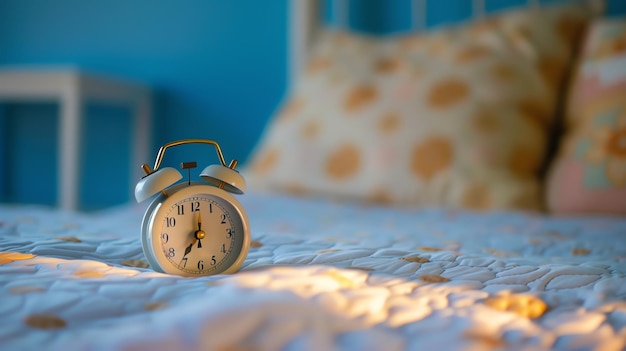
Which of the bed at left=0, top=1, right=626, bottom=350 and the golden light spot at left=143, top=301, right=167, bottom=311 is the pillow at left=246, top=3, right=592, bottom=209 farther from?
the golden light spot at left=143, top=301, right=167, bottom=311

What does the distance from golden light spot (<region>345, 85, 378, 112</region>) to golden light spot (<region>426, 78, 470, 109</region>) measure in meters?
0.12

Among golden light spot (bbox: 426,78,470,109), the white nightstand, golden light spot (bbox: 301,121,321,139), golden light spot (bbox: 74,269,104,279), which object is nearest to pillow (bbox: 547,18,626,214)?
golden light spot (bbox: 426,78,470,109)

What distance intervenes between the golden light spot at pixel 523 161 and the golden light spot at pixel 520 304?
80cm

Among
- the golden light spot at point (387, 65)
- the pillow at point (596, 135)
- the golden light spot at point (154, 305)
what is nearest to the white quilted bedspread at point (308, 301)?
the golden light spot at point (154, 305)

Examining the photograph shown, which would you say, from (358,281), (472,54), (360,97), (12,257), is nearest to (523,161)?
(472,54)

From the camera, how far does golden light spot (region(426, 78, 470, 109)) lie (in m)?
1.28

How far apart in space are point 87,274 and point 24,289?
0.05m

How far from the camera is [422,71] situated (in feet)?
4.42

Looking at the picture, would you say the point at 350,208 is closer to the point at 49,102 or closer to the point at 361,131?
the point at 361,131

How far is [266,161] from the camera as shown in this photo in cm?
138

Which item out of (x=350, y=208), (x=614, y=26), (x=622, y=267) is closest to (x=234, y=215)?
(x=622, y=267)

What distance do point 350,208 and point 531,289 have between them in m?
0.70

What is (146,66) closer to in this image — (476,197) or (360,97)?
(360,97)

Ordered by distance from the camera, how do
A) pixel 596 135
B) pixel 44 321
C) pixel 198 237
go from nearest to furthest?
pixel 44 321, pixel 198 237, pixel 596 135
